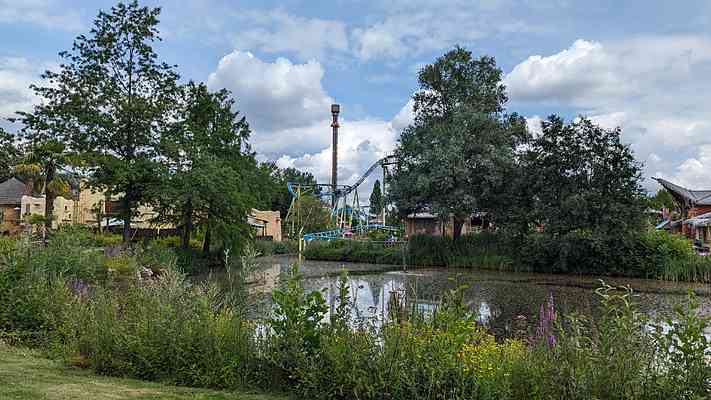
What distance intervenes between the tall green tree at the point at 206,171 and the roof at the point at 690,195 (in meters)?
23.7

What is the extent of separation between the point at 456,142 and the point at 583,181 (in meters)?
5.74

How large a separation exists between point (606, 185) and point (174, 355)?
20759 mm

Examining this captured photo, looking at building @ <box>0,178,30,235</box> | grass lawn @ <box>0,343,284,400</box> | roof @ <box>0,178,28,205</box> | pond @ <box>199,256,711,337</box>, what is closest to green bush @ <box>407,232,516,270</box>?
pond @ <box>199,256,711,337</box>

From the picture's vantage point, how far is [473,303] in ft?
43.5

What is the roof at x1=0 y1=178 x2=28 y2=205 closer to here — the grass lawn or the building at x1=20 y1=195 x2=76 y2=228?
the building at x1=20 y1=195 x2=76 y2=228

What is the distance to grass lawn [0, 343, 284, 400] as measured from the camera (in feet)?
14.0

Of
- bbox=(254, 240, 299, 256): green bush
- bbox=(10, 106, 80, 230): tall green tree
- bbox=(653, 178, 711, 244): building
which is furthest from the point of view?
bbox=(254, 240, 299, 256): green bush

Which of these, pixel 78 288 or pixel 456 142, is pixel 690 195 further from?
pixel 78 288

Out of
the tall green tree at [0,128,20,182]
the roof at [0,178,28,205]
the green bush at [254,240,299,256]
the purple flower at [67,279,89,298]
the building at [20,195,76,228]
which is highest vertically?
the tall green tree at [0,128,20,182]

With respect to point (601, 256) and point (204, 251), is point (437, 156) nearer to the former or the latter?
point (601, 256)

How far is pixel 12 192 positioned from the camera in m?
36.4

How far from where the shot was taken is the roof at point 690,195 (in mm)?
30953

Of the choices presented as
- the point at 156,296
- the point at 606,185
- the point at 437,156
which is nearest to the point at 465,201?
the point at 437,156

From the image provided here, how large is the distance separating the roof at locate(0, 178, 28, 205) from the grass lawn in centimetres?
3440
